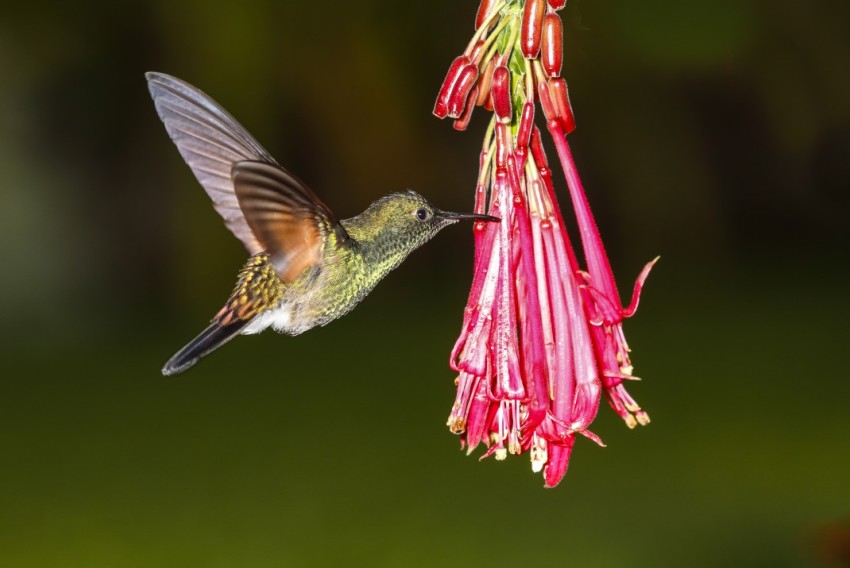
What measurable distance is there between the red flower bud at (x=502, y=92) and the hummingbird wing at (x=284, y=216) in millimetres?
159

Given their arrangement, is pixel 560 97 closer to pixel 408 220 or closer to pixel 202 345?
pixel 408 220

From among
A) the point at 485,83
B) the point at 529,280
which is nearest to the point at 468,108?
the point at 485,83

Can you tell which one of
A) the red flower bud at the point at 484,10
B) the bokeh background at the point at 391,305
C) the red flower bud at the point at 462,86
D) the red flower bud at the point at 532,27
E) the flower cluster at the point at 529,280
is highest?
the red flower bud at the point at 484,10

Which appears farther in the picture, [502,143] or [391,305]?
[391,305]

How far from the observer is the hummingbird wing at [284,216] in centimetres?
75

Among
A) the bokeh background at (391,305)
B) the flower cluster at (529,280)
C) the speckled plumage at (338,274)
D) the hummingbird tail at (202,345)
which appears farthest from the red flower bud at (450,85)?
the bokeh background at (391,305)

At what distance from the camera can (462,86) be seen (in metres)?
0.75

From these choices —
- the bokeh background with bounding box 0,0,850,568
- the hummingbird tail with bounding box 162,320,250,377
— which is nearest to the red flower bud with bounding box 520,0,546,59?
the hummingbird tail with bounding box 162,320,250,377

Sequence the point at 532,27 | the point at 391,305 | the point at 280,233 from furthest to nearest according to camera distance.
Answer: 1. the point at 391,305
2. the point at 280,233
3. the point at 532,27

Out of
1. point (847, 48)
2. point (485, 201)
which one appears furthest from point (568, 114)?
point (847, 48)

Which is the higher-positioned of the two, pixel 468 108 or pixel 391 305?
pixel 468 108

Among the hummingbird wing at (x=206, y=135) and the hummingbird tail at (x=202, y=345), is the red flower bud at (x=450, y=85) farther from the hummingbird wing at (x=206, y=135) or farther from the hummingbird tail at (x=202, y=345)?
the hummingbird tail at (x=202, y=345)

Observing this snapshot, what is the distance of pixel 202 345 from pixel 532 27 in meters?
0.38

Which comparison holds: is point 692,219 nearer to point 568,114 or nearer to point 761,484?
point 761,484
